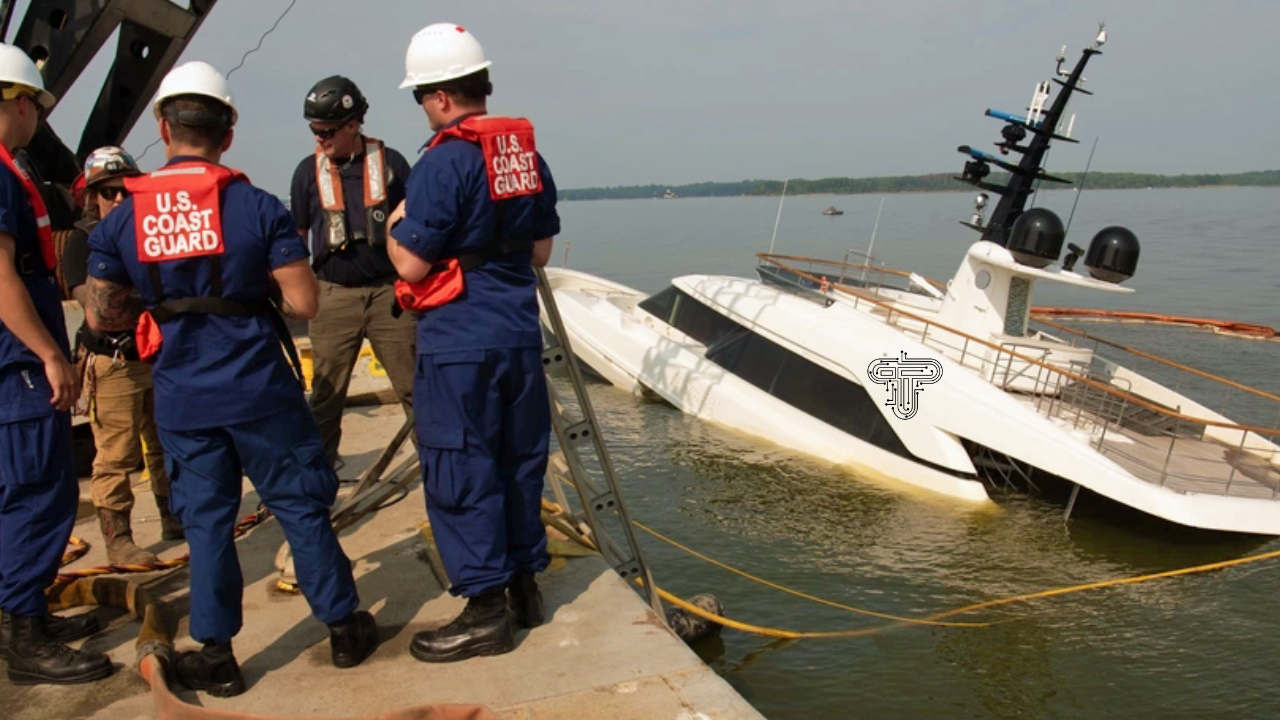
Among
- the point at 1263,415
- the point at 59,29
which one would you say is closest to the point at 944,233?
the point at 1263,415

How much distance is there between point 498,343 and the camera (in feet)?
11.4

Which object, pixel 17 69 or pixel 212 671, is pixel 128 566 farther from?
pixel 17 69

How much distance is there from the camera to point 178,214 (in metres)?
3.11

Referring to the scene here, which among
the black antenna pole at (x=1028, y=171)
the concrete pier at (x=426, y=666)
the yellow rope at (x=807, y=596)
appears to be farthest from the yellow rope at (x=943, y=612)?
the black antenna pole at (x=1028, y=171)

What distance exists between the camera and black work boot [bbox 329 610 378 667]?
11.3 feet

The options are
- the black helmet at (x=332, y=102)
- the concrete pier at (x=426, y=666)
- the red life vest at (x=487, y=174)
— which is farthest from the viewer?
the black helmet at (x=332, y=102)

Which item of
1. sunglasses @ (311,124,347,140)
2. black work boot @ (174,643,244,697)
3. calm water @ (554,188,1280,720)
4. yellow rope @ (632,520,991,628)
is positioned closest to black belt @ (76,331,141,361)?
sunglasses @ (311,124,347,140)

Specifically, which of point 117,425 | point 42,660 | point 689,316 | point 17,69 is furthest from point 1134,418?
point 17,69

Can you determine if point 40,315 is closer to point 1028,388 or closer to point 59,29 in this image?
point 59,29

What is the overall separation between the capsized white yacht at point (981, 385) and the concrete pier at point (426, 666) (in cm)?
650

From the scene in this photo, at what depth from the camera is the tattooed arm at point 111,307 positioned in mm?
3486

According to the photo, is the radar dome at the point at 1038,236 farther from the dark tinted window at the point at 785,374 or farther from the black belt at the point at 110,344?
the black belt at the point at 110,344

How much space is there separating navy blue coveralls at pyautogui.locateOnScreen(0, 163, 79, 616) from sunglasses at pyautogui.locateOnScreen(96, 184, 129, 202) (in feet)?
3.93

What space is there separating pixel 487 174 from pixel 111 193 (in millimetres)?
2410
